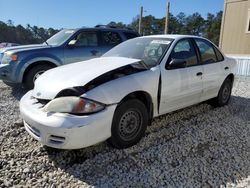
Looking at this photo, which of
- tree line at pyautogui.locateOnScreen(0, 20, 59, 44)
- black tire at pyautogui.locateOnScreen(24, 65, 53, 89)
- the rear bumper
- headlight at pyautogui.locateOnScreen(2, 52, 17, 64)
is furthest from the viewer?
tree line at pyautogui.locateOnScreen(0, 20, 59, 44)

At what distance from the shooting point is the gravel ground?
8.50 ft

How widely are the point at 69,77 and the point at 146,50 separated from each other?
58.1 inches

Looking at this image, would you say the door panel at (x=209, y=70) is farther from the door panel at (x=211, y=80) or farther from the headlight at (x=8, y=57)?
the headlight at (x=8, y=57)

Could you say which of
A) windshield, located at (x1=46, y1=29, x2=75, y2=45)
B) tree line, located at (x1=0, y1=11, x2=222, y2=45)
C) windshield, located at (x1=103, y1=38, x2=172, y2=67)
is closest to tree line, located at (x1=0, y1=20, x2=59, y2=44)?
tree line, located at (x1=0, y1=11, x2=222, y2=45)

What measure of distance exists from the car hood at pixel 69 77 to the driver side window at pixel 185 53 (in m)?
0.79

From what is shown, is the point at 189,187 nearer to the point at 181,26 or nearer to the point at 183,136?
the point at 183,136

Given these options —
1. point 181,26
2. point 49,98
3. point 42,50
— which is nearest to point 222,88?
point 49,98

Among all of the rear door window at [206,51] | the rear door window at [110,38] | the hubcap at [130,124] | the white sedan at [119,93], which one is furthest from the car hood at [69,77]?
the rear door window at [110,38]

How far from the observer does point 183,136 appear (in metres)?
3.68

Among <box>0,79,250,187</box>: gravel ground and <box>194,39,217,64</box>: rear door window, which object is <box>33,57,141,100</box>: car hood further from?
<box>194,39,217,64</box>: rear door window

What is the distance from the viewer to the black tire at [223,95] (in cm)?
507

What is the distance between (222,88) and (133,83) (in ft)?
9.13

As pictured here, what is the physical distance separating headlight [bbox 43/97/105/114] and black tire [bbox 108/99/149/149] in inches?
13.9

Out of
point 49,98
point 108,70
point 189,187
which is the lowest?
point 189,187
